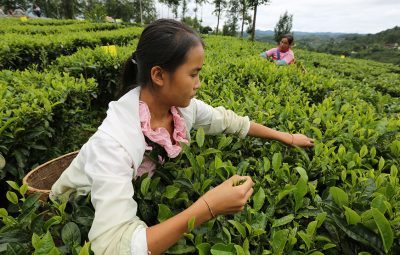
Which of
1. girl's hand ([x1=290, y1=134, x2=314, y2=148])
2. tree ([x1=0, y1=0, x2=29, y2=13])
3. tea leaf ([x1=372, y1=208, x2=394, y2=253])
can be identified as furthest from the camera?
tree ([x1=0, y1=0, x2=29, y2=13])

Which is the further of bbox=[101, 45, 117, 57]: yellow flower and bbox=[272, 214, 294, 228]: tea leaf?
bbox=[101, 45, 117, 57]: yellow flower

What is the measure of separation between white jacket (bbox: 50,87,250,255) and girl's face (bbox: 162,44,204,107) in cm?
19

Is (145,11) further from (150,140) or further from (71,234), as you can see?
(71,234)

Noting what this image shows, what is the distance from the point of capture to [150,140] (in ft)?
5.67

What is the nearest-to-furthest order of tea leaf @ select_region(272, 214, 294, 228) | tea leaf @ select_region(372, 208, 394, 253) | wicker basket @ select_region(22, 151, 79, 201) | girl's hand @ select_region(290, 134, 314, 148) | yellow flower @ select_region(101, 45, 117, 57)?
tea leaf @ select_region(372, 208, 394, 253), tea leaf @ select_region(272, 214, 294, 228), girl's hand @ select_region(290, 134, 314, 148), wicker basket @ select_region(22, 151, 79, 201), yellow flower @ select_region(101, 45, 117, 57)

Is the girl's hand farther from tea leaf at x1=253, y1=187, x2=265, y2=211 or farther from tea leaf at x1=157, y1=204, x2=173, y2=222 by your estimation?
tea leaf at x1=157, y1=204, x2=173, y2=222

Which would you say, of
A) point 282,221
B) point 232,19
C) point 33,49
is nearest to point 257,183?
point 282,221

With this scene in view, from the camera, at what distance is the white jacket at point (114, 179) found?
1204mm

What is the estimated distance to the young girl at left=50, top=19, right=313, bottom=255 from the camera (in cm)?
122

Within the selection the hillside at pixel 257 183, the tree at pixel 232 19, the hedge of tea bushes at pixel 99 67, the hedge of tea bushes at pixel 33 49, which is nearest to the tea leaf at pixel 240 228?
the hillside at pixel 257 183

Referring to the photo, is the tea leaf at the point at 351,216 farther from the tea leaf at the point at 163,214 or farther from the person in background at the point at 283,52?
the person in background at the point at 283,52

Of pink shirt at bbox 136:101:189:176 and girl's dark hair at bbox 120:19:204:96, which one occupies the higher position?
girl's dark hair at bbox 120:19:204:96

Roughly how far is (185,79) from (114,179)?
70 cm

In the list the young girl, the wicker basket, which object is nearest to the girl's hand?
the young girl
